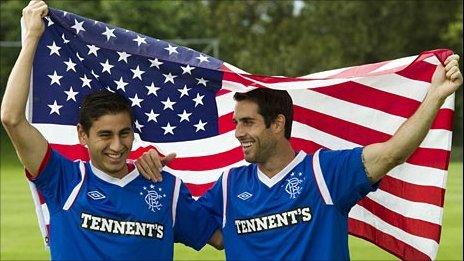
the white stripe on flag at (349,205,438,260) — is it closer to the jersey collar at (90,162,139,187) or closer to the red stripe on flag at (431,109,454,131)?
the red stripe on flag at (431,109,454,131)

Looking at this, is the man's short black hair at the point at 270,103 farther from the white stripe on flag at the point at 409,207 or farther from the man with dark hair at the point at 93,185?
the white stripe on flag at the point at 409,207

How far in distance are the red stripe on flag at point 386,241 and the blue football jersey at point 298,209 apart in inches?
37.0

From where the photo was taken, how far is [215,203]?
6191 mm

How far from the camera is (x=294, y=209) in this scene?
5.86 m

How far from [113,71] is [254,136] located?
115 cm

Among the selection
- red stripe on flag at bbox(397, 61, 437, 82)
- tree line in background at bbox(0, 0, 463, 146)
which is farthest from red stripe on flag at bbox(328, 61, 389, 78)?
tree line in background at bbox(0, 0, 463, 146)

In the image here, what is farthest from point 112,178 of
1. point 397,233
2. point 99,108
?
point 397,233

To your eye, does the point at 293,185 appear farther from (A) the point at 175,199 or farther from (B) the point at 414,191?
(B) the point at 414,191

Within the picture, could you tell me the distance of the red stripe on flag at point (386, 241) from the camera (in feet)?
22.4

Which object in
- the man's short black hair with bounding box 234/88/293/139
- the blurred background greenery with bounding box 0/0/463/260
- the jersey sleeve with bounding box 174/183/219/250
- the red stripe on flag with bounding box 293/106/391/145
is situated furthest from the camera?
the blurred background greenery with bounding box 0/0/463/260

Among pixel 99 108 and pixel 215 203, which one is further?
pixel 215 203

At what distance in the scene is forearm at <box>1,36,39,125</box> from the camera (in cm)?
566

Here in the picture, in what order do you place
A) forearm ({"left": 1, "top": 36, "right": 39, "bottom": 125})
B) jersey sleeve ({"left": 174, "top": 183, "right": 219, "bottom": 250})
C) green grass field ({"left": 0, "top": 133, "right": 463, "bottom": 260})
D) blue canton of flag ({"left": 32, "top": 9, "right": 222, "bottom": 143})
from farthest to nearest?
green grass field ({"left": 0, "top": 133, "right": 463, "bottom": 260}), blue canton of flag ({"left": 32, "top": 9, "right": 222, "bottom": 143}), jersey sleeve ({"left": 174, "top": 183, "right": 219, "bottom": 250}), forearm ({"left": 1, "top": 36, "right": 39, "bottom": 125})

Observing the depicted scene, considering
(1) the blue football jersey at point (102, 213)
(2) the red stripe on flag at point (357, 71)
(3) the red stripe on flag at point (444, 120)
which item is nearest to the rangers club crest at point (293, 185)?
(1) the blue football jersey at point (102, 213)
